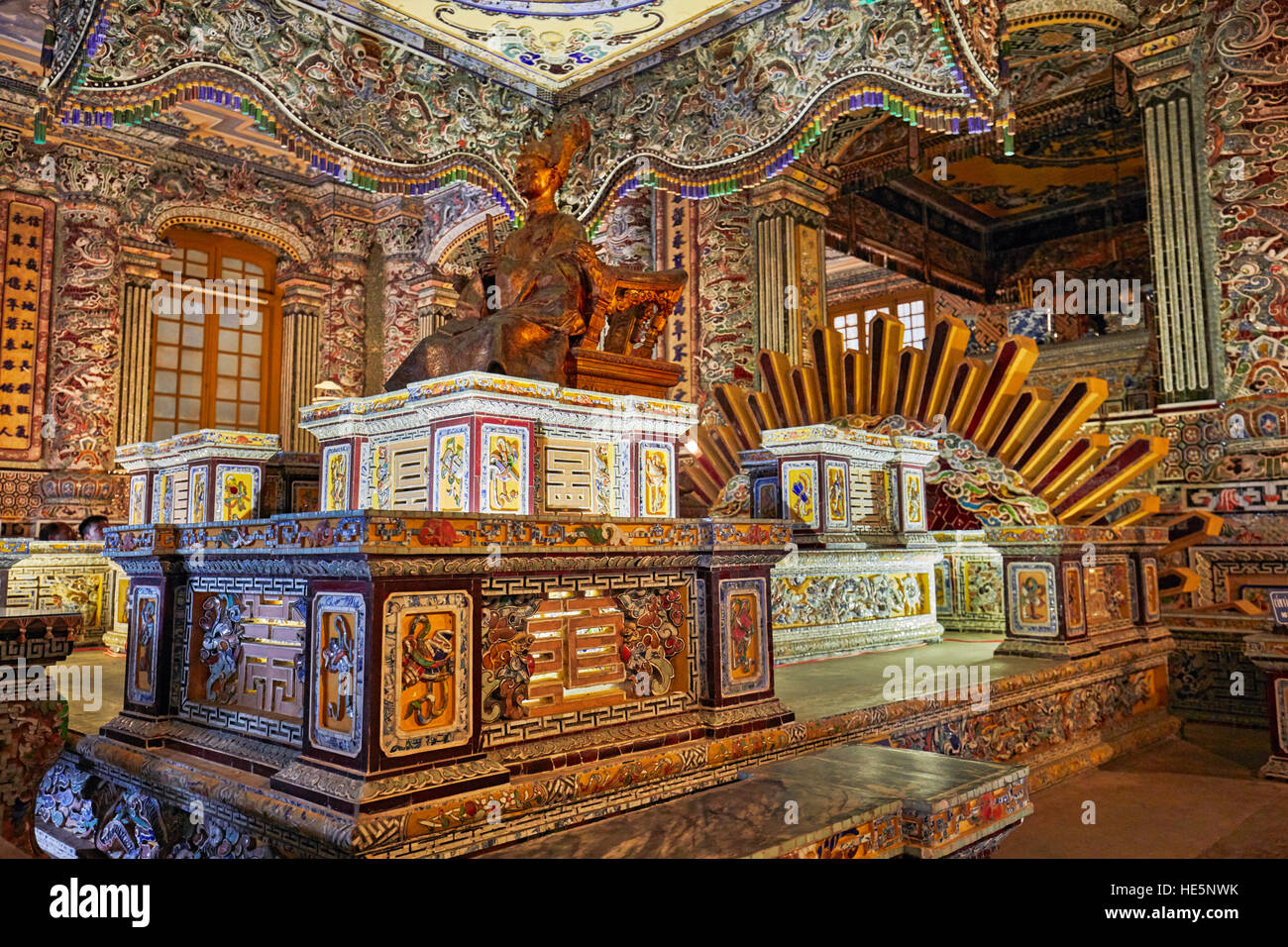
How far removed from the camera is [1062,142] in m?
9.51

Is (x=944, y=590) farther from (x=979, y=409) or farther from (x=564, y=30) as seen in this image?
(x=564, y=30)

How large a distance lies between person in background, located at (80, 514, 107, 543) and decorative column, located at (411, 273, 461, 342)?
12.6 ft

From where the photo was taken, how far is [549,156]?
3.40 m

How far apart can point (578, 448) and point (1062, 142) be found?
8516 millimetres

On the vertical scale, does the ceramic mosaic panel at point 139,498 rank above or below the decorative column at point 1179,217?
below

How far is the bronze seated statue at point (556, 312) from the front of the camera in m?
3.29

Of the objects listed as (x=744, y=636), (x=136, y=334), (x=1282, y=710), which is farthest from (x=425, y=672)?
(x=136, y=334)

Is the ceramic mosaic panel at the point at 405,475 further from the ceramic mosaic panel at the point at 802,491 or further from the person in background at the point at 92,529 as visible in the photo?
the person in background at the point at 92,529

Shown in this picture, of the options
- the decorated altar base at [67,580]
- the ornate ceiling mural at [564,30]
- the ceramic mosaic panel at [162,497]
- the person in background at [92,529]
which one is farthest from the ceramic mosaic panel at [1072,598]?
the person in background at [92,529]

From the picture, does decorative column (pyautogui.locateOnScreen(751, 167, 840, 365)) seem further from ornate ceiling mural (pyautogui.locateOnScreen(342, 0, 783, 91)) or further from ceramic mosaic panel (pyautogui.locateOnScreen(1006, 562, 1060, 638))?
ceramic mosaic panel (pyautogui.locateOnScreen(1006, 562, 1060, 638))

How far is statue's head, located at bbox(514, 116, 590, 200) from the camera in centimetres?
339

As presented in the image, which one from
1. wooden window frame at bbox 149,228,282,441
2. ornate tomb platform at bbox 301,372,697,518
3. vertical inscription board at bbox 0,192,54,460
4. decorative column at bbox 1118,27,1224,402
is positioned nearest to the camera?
ornate tomb platform at bbox 301,372,697,518

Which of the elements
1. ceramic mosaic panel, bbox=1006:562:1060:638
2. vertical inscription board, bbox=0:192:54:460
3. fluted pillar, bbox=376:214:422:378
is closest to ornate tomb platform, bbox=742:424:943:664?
ceramic mosaic panel, bbox=1006:562:1060:638
